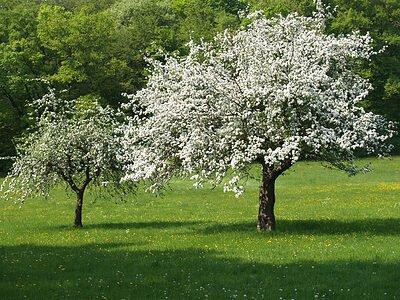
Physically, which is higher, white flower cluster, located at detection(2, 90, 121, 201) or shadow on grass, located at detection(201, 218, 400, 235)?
white flower cluster, located at detection(2, 90, 121, 201)

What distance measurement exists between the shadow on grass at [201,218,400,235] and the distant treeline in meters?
47.9

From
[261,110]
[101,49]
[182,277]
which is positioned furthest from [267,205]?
[101,49]

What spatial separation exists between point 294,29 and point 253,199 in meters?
19.4

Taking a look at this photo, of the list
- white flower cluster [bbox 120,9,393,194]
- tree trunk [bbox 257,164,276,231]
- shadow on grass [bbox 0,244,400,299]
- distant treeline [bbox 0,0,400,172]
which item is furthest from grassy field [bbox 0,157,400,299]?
distant treeline [bbox 0,0,400,172]

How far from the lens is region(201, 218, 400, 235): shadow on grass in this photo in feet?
85.5

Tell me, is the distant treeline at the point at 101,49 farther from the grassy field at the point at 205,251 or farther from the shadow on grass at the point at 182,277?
the shadow on grass at the point at 182,277

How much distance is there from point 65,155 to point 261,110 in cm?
938

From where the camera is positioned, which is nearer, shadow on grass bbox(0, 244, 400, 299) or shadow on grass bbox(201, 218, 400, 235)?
shadow on grass bbox(0, 244, 400, 299)

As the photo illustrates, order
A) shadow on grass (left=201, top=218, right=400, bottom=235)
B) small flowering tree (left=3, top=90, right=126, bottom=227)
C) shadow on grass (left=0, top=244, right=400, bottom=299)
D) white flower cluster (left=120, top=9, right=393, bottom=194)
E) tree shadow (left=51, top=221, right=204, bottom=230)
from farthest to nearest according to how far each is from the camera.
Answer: tree shadow (left=51, top=221, right=204, bottom=230) < small flowering tree (left=3, top=90, right=126, bottom=227) < shadow on grass (left=201, top=218, right=400, bottom=235) < white flower cluster (left=120, top=9, right=393, bottom=194) < shadow on grass (left=0, top=244, right=400, bottom=299)

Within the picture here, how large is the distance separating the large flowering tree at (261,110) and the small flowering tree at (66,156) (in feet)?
9.88

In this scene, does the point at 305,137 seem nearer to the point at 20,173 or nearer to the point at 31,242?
the point at 31,242

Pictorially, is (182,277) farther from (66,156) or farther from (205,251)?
(66,156)

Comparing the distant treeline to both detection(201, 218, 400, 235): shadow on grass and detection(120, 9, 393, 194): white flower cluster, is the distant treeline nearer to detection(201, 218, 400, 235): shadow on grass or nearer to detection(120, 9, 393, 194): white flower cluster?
detection(201, 218, 400, 235): shadow on grass

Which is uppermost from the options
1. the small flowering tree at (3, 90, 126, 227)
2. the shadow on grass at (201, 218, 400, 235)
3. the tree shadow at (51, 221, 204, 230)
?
the small flowering tree at (3, 90, 126, 227)
